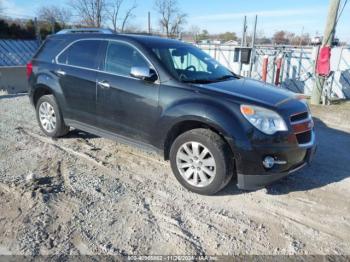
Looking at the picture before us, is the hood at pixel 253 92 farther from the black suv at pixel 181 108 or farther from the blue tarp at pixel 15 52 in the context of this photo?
the blue tarp at pixel 15 52

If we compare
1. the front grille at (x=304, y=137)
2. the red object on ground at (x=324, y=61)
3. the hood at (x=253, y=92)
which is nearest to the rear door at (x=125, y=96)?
the hood at (x=253, y=92)

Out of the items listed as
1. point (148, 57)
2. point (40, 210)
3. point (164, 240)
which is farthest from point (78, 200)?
point (148, 57)

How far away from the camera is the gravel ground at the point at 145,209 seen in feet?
9.93

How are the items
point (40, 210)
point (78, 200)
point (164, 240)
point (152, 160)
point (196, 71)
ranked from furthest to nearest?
point (152, 160), point (196, 71), point (78, 200), point (40, 210), point (164, 240)

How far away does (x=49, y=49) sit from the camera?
563cm

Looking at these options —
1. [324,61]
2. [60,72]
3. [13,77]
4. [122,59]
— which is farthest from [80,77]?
[13,77]

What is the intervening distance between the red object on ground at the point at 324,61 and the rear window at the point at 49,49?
732 cm

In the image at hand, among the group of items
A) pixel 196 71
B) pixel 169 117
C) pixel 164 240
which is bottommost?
pixel 164 240

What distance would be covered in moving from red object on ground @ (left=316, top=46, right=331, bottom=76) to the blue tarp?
62.5 feet

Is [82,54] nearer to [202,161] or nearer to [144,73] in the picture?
[144,73]

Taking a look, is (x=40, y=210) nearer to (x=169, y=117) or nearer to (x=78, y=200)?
(x=78, y=200)

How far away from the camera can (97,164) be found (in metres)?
4.76

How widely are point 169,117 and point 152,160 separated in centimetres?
112

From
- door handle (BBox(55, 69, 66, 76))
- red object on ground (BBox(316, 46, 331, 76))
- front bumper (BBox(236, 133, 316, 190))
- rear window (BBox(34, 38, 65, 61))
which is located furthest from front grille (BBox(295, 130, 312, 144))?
red object on ground (BBox(316, 46, 331, 76))
